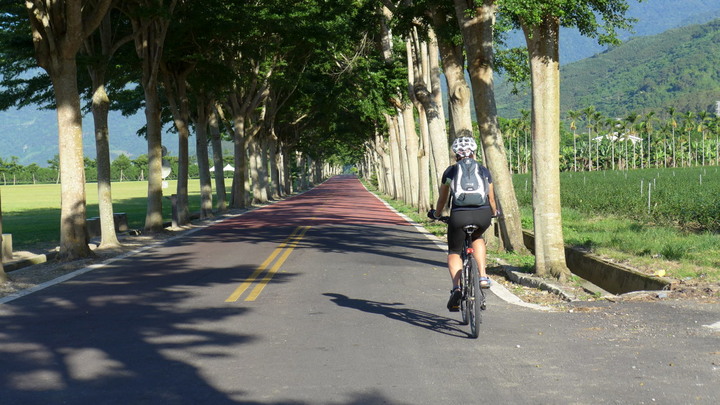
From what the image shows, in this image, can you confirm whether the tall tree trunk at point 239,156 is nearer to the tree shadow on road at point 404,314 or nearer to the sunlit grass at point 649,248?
the sunlit grass at point 649,248

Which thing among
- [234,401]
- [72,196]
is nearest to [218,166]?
[72,196]

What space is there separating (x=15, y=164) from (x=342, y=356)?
172661mm

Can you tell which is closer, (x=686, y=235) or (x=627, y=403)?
(x=627, y=403)

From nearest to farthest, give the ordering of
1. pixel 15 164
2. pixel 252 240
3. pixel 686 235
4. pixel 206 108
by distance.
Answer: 1. pixel 686 235
2. pixel 252 240
3. pixel 206 108
4. pixel 15 164

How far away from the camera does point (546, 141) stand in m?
12.0

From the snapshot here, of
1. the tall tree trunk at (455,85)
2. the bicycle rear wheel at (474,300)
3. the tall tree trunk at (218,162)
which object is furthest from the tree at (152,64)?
the bicycle rear wheel at (474,300)

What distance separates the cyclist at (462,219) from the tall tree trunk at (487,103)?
7.18 m

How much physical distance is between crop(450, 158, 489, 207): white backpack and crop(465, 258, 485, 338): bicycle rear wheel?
592mm

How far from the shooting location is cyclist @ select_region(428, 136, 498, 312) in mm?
8141

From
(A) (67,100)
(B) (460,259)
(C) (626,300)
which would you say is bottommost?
(C) (626,300)

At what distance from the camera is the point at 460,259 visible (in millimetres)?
8555

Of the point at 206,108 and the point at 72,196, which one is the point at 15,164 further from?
the point at 72,196

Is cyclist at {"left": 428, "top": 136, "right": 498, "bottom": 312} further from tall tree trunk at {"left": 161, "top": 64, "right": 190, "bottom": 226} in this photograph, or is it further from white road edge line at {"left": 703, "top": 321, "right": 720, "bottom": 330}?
tall tree trunk at {"left": 161, "top": 64, "right": 190, "bottom": 226}

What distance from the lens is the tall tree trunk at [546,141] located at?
1189 centimetres
